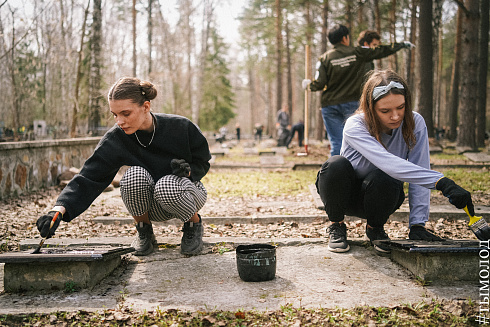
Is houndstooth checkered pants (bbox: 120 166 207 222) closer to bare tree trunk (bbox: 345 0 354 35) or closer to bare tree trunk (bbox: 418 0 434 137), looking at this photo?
bare tree trunk (bbox: 418 0 434 137)

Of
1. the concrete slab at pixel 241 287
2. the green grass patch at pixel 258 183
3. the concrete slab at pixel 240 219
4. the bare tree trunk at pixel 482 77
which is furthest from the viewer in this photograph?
the bare tree trunk at pixel 482 77

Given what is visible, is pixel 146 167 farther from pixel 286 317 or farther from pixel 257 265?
pixel 286 317

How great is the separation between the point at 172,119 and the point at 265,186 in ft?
13.9

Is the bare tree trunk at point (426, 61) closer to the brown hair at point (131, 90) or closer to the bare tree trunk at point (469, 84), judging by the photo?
the bare tree trunk at point (469, 84)

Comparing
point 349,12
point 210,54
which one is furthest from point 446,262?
point 210,54

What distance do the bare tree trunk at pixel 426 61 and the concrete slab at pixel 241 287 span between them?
11.1 m

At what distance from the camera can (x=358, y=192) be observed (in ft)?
11.1

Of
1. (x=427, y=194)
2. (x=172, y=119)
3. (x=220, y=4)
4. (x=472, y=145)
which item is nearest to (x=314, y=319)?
(x=427, y=194)

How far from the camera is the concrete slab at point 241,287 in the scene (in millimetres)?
2414

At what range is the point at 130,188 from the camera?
314 centimetres

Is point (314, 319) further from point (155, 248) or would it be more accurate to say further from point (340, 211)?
point (155, 248)

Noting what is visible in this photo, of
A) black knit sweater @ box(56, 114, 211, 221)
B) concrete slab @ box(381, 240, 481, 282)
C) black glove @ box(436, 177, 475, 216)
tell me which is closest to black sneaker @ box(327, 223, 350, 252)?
concrete slab @ box(381, 240, 481, 282)

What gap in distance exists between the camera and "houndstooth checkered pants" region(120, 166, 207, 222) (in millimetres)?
3127

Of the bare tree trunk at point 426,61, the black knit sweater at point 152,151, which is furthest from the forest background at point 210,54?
the black knit sweater at point 152,151
